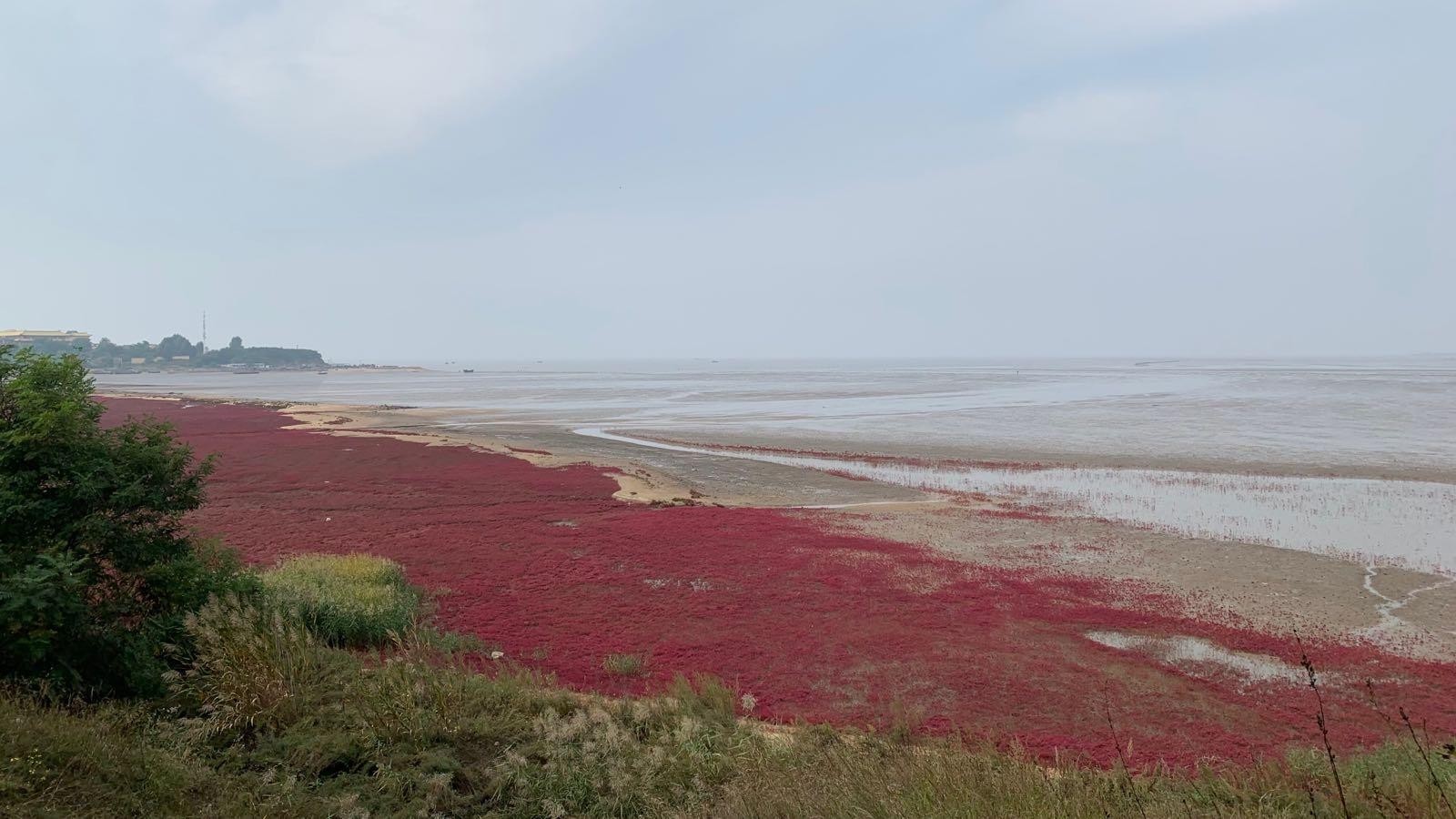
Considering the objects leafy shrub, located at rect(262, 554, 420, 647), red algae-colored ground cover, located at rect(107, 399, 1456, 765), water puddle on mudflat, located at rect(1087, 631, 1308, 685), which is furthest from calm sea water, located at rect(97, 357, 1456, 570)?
leafy shrub, located at rect(262, 554, 420, 647)

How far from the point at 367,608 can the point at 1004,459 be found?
28.7m

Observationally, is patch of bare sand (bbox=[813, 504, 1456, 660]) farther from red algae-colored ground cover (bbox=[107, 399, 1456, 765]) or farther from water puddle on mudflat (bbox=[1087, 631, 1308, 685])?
water puddle on mudflat (bbox=[1087, 631, 1308, 685])

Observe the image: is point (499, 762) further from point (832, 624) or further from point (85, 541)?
point (832, 624)

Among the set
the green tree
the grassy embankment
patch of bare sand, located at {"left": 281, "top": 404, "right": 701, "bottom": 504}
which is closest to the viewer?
the grassy embankment

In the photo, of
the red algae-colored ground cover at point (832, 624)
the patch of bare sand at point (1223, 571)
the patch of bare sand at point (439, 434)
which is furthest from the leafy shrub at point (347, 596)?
the patch of bare sand at point (1223, 571)

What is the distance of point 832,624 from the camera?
12430mm

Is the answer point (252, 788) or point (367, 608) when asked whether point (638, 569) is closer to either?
point (367, 608)

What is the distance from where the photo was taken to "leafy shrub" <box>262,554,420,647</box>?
34.5 feet

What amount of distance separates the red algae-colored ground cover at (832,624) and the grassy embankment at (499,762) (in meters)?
1.21

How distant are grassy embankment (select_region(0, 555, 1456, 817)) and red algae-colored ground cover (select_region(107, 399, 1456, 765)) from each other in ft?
3.96

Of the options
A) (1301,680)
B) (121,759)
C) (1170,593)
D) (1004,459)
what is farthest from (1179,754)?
(1004,459)

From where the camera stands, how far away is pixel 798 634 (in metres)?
12.0

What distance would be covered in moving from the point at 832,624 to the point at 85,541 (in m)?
10.1

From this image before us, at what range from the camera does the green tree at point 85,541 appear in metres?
6.53
